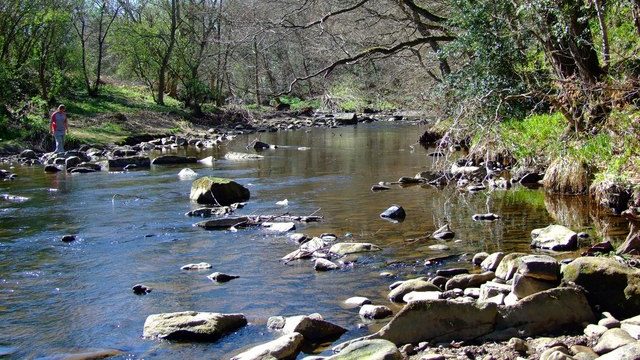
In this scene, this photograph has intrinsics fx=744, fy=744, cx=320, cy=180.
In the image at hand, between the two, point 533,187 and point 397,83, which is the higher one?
point 397,83

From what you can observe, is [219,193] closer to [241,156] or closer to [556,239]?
[556,239]

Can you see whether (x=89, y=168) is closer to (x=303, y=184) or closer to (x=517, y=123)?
(x=303, y=184)

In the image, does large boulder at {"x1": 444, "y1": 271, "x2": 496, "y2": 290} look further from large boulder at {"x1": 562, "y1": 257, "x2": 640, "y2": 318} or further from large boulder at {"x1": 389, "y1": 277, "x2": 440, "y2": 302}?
large boulder at {"x1": 562, "y1": 257, "x2": 640, "y2": 318}

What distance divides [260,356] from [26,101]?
1088 inches

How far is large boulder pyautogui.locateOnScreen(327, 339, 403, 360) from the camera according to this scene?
6.16 meters

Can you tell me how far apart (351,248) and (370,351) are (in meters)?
4.57

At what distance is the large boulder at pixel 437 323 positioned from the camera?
273 inches

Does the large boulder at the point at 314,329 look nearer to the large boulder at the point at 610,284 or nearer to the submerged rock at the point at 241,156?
the large boulder at the point at 610,284

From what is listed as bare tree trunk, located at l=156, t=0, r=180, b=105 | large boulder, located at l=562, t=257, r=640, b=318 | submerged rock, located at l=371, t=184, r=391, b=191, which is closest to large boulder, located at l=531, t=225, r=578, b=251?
large boulder, located at l=562, t=257, r=640, b=318

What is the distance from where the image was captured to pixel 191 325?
7469mm

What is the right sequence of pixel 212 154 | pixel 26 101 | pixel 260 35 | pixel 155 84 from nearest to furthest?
1. pixel 260 35
2. pixel 212 154
3. pixel 26 101
4. pixel 155 84

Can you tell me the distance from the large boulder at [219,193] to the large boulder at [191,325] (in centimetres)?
839

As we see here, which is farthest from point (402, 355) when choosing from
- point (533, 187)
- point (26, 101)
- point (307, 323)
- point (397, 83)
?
point (397, 83)

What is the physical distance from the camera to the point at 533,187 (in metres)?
16.6
